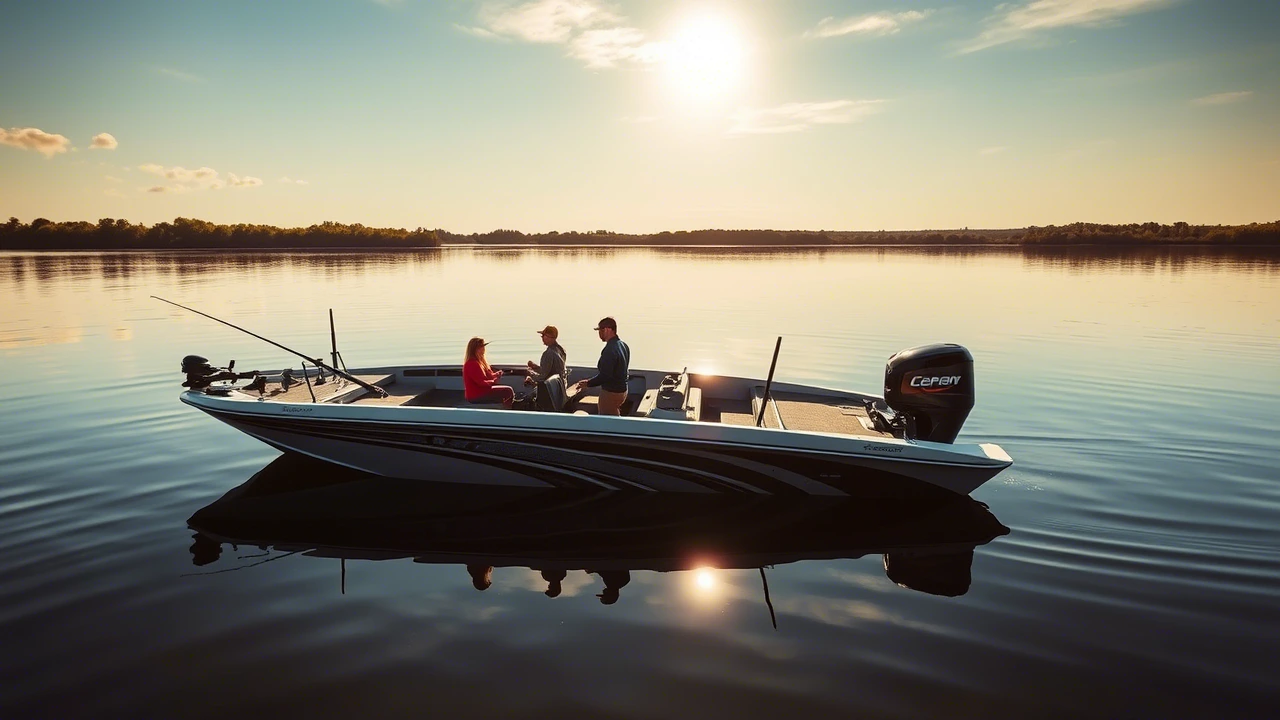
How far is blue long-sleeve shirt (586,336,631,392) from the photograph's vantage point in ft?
27.3

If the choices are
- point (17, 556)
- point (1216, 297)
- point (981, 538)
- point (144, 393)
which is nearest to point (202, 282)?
point (144, 393)

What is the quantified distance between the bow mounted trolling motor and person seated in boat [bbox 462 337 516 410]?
4.78 metres

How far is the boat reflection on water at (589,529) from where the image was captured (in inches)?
247

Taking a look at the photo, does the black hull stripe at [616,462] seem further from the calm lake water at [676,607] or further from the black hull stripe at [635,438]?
the calm lake water at [676,607]

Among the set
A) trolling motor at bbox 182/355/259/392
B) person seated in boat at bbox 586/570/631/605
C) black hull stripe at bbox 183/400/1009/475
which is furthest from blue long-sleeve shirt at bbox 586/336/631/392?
trolling motor at bbox 182/355/259/392

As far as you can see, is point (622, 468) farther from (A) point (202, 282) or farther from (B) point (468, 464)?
(A) point (202, 282)

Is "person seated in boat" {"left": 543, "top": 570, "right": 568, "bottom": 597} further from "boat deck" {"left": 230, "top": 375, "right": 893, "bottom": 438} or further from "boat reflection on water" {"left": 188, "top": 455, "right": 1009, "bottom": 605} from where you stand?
"boat deck" {"left": 230, "top": 375, "right": 893, "bottom": 438}

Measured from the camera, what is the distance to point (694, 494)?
314 inches

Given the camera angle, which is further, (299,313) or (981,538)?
(299,313)

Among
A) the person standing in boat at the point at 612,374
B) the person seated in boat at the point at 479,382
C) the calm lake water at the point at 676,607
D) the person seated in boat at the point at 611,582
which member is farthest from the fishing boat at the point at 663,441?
the person seated in boat at the point at 611,582

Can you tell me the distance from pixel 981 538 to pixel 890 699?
315 cm

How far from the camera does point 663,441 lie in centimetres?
730

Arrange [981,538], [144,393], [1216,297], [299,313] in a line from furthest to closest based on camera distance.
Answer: [1216,297], [299,313], [144,393], [981,538]

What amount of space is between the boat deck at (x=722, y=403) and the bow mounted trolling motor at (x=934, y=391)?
0.50 meters
